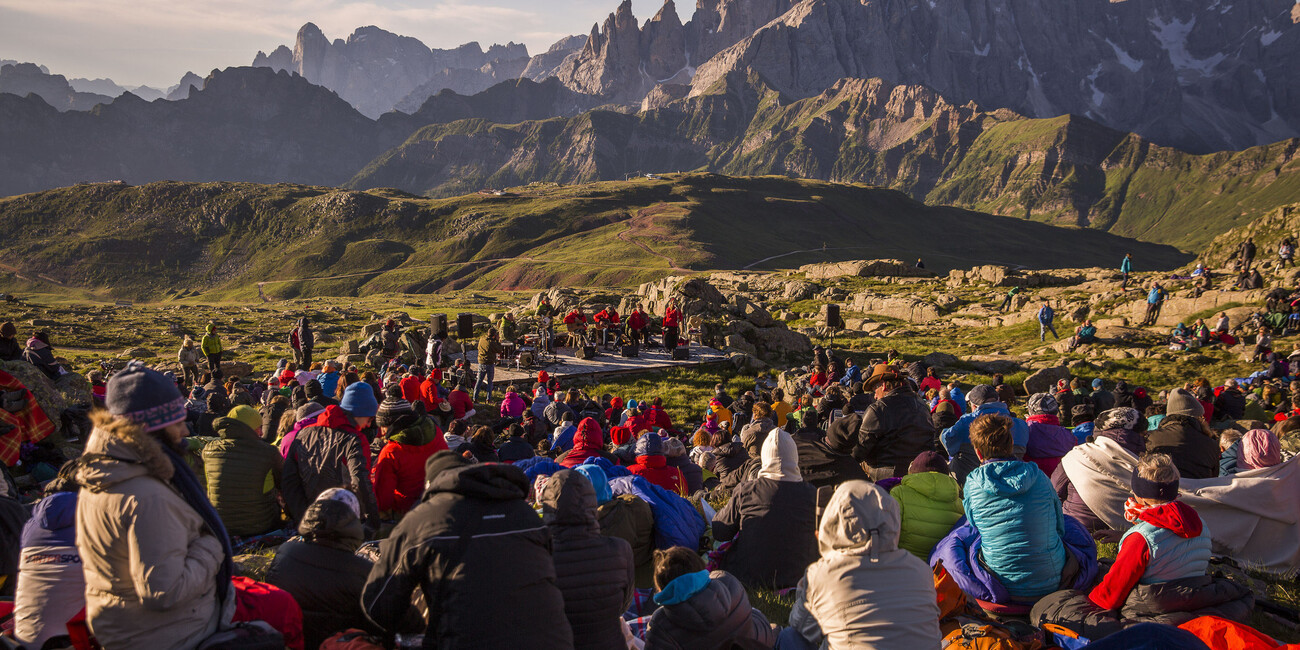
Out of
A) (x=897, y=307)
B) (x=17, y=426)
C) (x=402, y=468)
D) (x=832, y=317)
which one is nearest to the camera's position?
(x=402, y=468)

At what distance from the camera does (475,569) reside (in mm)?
4746

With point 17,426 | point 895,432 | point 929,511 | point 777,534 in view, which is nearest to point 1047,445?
point 895,432

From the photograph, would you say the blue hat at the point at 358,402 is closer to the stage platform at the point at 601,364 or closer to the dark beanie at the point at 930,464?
the dark beanie at the point at 930,464

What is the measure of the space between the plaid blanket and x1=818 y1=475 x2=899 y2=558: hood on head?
11.9 meters

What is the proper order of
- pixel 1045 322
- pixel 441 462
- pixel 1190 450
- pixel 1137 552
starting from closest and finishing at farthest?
pixel 1137 552 < pixel 441 462 < pixel 1190 450 < pixel 1045 322

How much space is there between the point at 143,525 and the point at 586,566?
3.03 meters

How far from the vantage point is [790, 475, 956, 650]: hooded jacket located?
16.2 ft

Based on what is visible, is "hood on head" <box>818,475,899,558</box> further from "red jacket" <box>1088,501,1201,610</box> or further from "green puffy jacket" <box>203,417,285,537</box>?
"green puffy jacket" <box>203,417,285,537</box>

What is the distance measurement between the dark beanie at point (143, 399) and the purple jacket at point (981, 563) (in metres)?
6.89

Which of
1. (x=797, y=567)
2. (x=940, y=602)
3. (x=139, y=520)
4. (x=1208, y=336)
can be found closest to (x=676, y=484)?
(x=797, y=567)

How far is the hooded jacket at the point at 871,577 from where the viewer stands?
4.93 metres

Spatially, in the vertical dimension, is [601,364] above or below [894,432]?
below

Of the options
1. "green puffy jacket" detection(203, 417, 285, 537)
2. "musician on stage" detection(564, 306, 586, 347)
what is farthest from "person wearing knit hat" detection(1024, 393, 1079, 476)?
"musician on stage" detection(564, 306, 586, 347)

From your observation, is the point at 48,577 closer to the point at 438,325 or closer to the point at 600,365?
the point at 438,325
